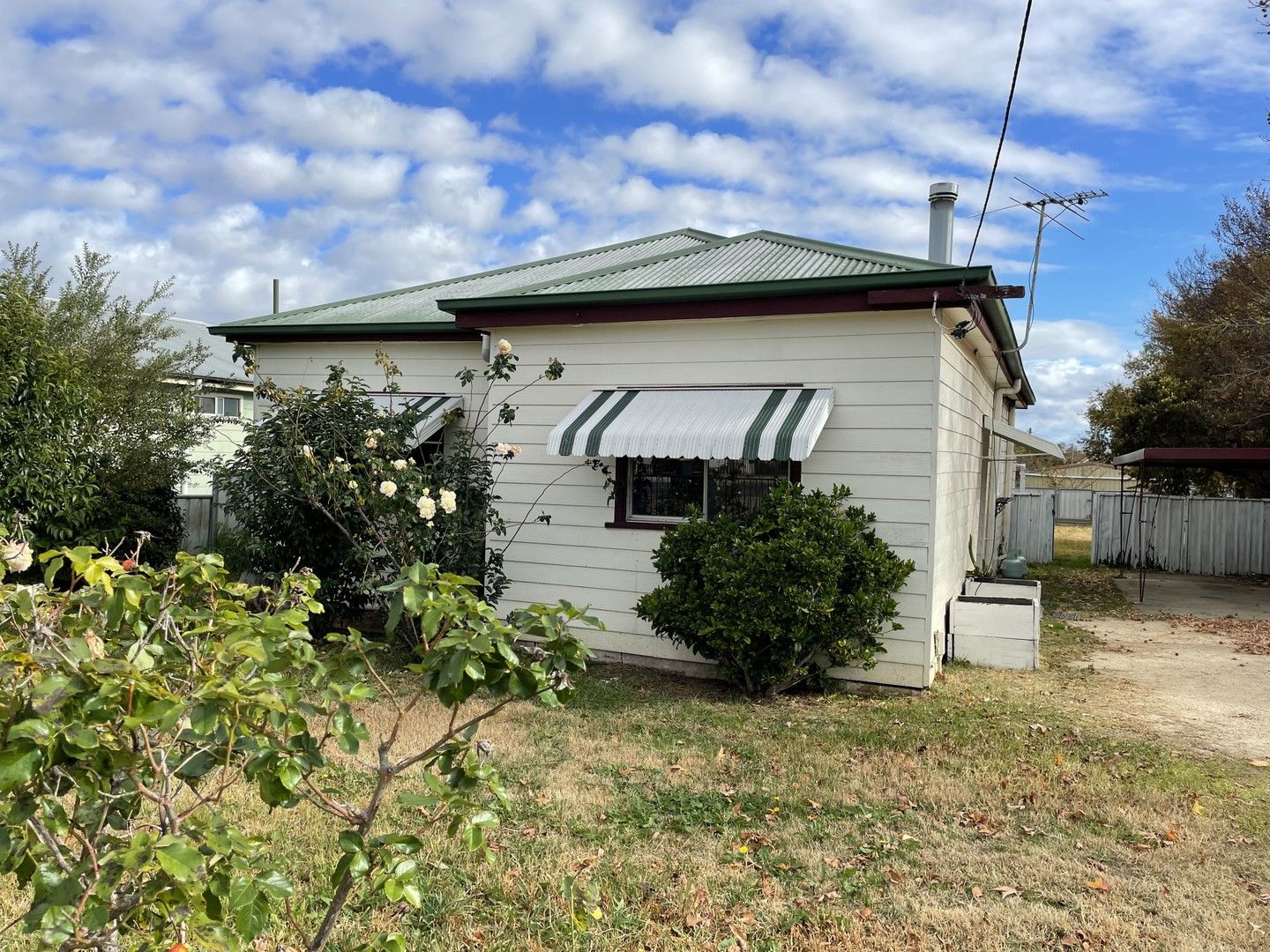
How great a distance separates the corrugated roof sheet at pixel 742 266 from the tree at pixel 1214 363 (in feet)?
32.3

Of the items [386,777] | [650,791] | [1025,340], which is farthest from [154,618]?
[1025,340]

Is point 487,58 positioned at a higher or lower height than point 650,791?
higher

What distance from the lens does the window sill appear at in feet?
28.1

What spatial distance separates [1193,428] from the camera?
76.2ft

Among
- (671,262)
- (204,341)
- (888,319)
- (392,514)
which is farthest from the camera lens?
(204,341)

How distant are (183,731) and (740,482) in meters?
6.52

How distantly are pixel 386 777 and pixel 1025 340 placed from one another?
27.1ft

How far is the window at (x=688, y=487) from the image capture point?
8250 mm

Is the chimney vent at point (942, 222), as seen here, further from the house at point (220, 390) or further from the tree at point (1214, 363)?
the house at point (220, 390)

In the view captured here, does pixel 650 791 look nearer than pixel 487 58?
Yes

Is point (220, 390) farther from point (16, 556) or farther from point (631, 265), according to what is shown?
point (16, 556)

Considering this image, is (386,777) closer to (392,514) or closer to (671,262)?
(392,514)

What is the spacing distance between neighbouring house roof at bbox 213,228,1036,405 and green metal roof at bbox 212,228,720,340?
16mm

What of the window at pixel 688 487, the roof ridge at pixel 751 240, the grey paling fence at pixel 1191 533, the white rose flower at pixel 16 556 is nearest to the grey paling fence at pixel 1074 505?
the grey paling fence at pixel 1191 533
